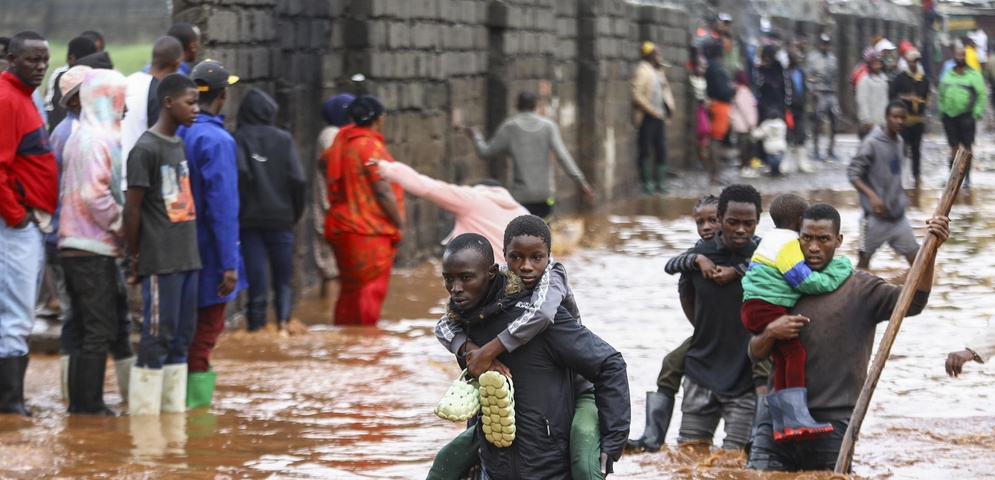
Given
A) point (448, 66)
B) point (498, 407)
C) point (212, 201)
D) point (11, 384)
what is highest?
point (448, 66)

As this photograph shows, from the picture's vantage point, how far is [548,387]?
4.95 metres

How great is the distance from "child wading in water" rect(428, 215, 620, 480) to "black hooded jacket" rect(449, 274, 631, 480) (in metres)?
0.04

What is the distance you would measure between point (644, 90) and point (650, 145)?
873mm

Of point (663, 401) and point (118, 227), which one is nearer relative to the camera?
point (663, 401)

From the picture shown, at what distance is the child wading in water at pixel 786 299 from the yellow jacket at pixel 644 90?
15171mm

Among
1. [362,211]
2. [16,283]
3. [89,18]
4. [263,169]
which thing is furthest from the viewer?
[89,18]

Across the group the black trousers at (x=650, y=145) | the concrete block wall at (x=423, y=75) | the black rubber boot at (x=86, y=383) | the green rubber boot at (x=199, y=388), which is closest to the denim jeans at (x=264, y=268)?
the green rubber boot at (x=199, y=388)

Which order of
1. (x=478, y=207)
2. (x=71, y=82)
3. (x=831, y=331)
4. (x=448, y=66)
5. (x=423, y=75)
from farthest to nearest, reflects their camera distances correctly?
(x=448, y=66)
(x=423, y=75)
(x=478, y=207)
(x=71, y=82)
(x=831, y=331)

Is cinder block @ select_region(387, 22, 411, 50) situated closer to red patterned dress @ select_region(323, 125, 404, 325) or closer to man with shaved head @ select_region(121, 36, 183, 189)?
red patterned dress @ select_region(323, 125, 404, 325)

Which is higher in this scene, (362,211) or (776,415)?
(362,211)

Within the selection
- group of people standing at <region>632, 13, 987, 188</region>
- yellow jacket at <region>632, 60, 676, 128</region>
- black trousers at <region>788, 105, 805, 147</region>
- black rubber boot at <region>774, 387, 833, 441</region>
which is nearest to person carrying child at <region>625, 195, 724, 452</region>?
black rubber boot at <region>774, 387, 833, 441</region>

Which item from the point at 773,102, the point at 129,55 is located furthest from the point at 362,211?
the point at 773,102

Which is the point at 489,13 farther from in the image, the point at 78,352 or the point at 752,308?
the point at 752,308

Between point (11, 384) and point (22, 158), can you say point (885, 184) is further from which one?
point (11, 384)
